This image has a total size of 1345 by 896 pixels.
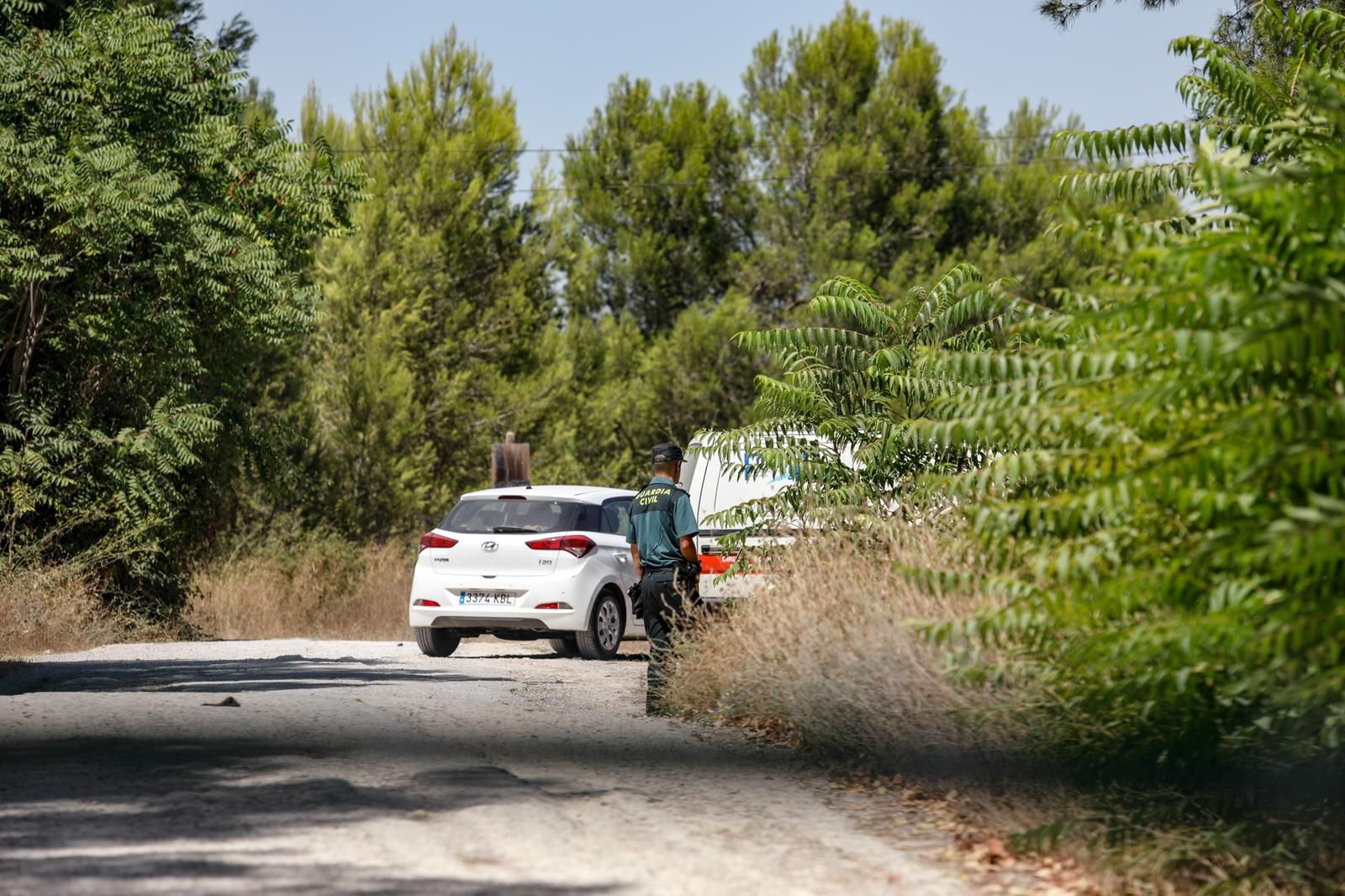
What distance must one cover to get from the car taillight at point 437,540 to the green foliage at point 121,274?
4.10 meters

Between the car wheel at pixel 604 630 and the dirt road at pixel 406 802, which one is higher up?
the car wheel at pixel 604 630

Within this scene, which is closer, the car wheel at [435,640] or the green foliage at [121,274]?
the car wheel at [435,640]

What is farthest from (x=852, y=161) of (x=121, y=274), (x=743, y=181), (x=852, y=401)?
(x=852, y=401)

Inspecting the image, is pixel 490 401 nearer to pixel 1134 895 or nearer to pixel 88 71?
pixel 88 71

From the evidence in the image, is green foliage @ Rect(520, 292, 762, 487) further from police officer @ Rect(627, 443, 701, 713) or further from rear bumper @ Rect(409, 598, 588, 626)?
police officer @ Rect(627, 443, 701, 713)

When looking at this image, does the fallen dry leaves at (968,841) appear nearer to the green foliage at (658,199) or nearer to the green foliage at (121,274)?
the green foliage at (121,274)

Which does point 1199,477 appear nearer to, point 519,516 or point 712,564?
point 712,564

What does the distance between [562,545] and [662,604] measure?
513cm

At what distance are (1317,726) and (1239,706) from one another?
1.20 feet

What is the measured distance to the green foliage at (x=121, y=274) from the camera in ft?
61.9

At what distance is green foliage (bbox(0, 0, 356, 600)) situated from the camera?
18859mm

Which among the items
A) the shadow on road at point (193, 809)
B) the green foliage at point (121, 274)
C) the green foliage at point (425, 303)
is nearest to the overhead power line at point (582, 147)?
the green foliage at point (425, 303)

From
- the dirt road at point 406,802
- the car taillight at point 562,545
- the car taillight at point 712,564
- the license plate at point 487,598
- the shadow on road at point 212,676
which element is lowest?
the dirt road at point 406,802

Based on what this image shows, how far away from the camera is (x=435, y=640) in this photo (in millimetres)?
17312
